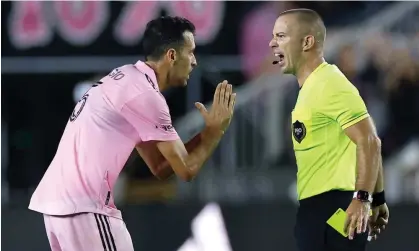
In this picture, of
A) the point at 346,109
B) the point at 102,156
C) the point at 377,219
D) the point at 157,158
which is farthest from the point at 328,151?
the point at 102,156

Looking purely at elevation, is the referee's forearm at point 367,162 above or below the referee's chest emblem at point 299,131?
below

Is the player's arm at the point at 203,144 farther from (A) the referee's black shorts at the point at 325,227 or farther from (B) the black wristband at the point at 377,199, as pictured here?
(B) the black wristband at the point at 377,199

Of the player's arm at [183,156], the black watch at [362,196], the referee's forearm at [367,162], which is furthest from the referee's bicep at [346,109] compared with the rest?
the player's arm at [183,156]

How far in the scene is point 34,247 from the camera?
21.9 feet

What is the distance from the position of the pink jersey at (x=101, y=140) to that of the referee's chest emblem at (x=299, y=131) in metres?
0.49

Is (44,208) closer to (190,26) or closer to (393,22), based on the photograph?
(190,26)

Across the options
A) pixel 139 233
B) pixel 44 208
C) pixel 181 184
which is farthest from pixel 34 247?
pixel 44 208

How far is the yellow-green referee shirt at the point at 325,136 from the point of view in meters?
4.14

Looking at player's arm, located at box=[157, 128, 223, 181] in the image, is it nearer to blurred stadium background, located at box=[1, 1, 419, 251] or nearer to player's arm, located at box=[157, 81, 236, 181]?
player's arm, located at box=[157, 81, 236, 181]

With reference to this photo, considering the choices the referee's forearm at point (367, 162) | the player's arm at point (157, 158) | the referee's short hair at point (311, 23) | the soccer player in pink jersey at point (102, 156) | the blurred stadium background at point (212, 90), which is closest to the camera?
the referee's forearm at point (367, 162)

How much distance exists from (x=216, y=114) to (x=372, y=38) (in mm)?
3618

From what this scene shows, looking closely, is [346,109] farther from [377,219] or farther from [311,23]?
[377,219]

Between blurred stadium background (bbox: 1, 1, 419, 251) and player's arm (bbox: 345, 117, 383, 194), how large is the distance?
284 centimetres

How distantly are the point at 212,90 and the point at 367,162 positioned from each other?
343cm
